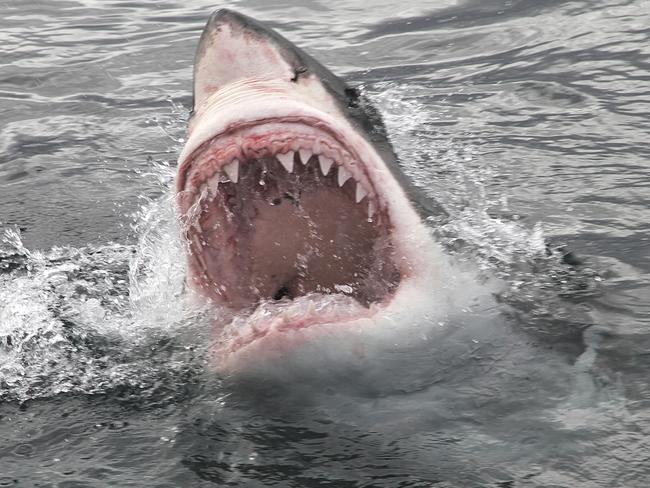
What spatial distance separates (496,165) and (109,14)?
17.6 feet

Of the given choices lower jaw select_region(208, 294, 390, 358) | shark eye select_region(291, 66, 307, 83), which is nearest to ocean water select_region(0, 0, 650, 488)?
lower jaw select_region(208, 294, 390, 358)

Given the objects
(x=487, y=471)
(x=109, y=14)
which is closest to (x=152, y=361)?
(x=487, y=471)

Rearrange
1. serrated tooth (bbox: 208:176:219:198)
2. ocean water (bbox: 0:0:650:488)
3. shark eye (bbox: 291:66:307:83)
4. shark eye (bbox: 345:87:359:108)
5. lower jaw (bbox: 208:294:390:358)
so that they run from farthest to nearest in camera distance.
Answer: shark eye (bbox: 345:87:359:108), shark eye (bbox: 291:66:307:83), serrated tooth (bbox: 208:176:219:198), lower jaw (bbox: 208:294:390:358), ocean water (bbox: 0:0:650:488)

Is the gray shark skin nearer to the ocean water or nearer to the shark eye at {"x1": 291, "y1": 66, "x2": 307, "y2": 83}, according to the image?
the shark eye at {"x1": 291, "y1": 66, "x2": 307, "y2": 83}

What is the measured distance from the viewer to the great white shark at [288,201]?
2.90 meters

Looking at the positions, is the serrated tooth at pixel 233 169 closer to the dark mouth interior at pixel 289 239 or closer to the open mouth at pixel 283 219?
the open mouth at pixel 283 219

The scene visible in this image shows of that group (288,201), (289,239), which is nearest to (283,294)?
(289,239)

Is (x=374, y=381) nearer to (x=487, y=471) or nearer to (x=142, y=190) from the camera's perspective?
(x=487, y=471)

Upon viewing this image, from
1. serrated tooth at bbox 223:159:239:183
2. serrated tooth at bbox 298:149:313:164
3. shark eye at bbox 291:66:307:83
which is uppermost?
shark eye at bbox 291:66:307:83

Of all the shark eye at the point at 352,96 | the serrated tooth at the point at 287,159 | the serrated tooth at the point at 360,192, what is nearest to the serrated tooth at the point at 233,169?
the serrated tooth at the point at 287,159

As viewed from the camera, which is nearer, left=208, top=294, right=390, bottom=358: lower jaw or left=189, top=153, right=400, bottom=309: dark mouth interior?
left=208, top=294, right=390, bottom=358: lower jaw

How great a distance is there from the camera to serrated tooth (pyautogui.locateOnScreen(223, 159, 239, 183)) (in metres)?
2.90

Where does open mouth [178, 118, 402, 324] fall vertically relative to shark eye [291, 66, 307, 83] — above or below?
below

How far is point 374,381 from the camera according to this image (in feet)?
9.71
